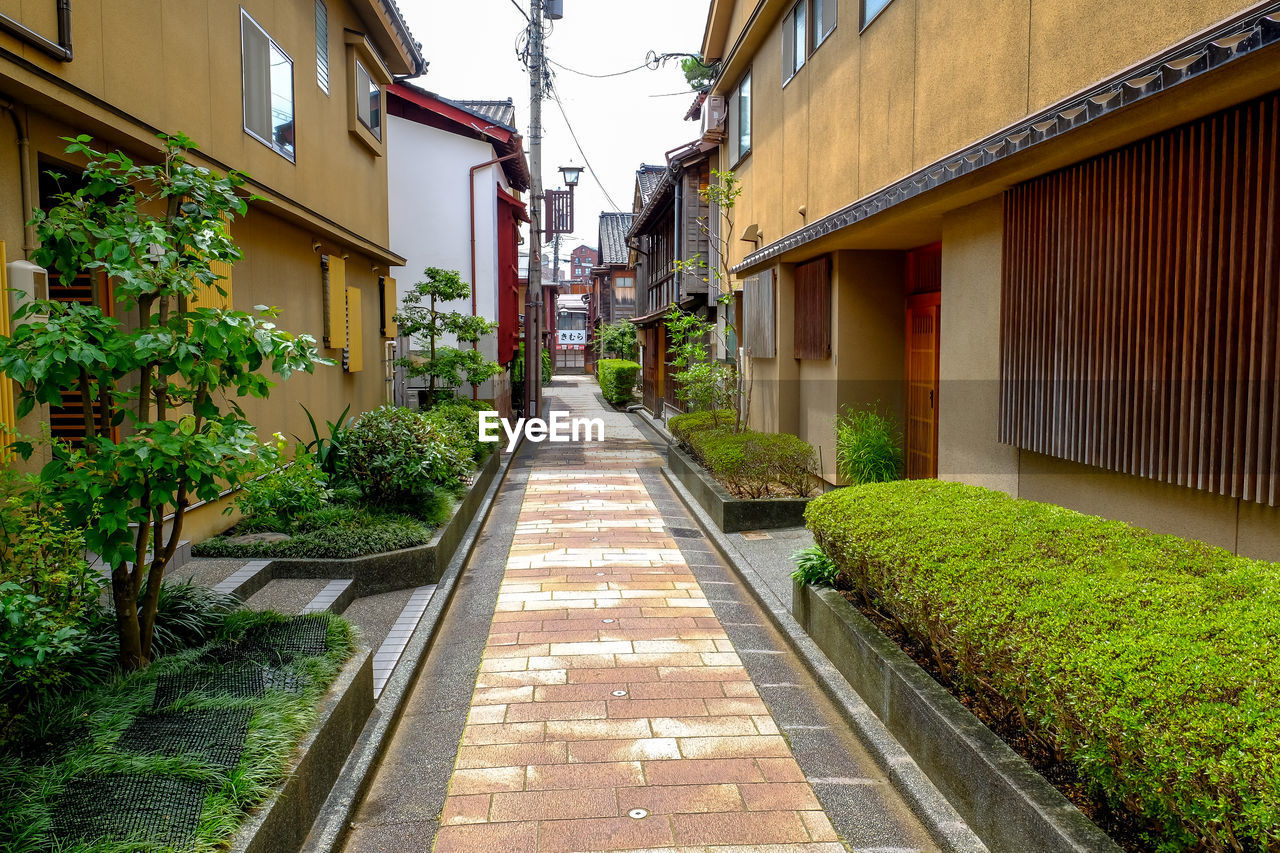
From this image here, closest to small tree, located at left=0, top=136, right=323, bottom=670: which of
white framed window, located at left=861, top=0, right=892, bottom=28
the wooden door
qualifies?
white framed window, located at left=861, top=0, right=892, bottom=28

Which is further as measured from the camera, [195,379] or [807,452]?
[807,452]

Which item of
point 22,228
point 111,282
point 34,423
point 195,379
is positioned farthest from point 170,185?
point 111,282

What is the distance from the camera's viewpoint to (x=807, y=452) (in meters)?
10.8

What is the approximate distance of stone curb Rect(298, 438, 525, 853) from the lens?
150 inches

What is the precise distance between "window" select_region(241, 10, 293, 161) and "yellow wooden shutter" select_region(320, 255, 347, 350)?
1.76 meters

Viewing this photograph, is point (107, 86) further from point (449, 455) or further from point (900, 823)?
point (900, 823)

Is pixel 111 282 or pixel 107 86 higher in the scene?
pixel 107 86

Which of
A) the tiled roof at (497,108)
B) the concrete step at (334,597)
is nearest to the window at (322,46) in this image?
the concrete step at (334,597)

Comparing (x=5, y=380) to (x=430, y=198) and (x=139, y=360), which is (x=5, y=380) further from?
(x=430, y=198)

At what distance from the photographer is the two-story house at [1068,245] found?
14.2ft

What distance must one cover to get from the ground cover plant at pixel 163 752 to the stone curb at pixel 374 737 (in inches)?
15.3

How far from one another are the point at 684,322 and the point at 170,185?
11358mm

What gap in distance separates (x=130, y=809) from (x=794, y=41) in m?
12.5

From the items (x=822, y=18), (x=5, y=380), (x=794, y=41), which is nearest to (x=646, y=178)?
(x=794, y=41)
